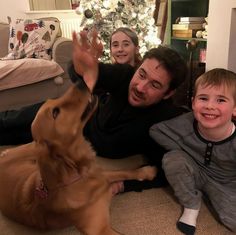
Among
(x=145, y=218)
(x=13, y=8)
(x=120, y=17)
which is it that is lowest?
(x=145, y=218)

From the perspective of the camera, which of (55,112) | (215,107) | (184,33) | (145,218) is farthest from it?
(184,33)

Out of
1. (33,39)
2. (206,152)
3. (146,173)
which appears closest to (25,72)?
(33,39)

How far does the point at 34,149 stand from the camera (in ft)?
3.60

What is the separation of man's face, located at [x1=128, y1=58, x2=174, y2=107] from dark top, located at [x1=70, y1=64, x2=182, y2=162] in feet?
0.22

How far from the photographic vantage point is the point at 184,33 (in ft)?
12.0

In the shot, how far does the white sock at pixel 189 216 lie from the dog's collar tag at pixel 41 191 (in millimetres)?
647

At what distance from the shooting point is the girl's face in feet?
8.70

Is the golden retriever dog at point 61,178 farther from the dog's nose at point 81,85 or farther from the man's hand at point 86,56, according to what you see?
the man's hand at point 86,56

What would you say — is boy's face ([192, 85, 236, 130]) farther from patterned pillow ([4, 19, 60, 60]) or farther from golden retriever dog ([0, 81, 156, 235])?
patterned pillow ([4, 19, 60, 60])

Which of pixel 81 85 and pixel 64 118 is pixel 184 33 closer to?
pixel 81 85

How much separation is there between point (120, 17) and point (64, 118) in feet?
8.59

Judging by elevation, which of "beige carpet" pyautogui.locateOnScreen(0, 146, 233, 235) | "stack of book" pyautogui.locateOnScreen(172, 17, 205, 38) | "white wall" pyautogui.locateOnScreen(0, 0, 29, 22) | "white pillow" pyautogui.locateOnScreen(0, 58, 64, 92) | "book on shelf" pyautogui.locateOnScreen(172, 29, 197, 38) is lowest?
"beige carpet" pyautogui.locateOnScreen(0, 146, 233, 235)

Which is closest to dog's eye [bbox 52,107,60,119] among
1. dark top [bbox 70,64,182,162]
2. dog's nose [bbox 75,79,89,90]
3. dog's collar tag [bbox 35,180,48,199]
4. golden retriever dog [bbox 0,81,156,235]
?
golden retriever dog [bbox 0,81,156,235]

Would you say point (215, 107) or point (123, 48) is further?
point (123, 48)
